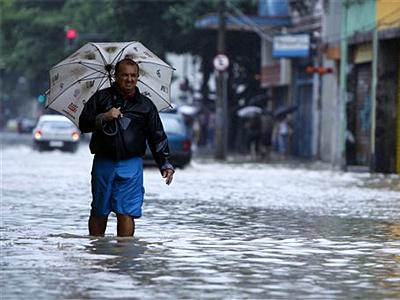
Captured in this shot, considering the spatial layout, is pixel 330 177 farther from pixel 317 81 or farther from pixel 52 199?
pixel 317 81

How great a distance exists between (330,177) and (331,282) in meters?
23.3

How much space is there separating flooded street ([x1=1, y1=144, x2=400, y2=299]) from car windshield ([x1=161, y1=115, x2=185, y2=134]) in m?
13.0

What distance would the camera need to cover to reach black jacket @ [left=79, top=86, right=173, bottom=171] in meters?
13.8

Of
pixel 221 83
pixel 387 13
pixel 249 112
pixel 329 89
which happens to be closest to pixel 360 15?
pixel 387 13

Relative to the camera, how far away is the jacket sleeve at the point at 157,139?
45.8ft

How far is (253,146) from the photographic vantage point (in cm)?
5506

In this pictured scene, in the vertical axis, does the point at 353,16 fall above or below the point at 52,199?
above

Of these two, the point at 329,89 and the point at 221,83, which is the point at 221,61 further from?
the point at 329,89

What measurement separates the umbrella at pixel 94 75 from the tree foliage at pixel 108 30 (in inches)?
1797

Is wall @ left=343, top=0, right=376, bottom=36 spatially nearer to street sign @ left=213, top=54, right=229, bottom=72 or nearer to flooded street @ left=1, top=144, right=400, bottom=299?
street sign @ left=213, top=54, right=229, bottom=72

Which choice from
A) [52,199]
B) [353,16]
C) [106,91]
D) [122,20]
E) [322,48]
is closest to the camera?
[106,91]

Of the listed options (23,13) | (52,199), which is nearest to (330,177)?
(52,199)

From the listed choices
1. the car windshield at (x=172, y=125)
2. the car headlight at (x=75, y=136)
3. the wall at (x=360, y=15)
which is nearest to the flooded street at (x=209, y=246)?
the wall at (x=360, y=15)

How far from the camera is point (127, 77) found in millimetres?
13750
